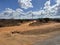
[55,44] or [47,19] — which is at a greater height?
[55,44]

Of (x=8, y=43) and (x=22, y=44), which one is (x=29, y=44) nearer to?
(x=22, y=44)

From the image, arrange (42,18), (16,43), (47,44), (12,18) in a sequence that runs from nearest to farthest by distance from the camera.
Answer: (47,44) → (16,43) → (12,18) → (42,18)

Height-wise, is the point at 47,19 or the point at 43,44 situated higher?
the point at 43,44

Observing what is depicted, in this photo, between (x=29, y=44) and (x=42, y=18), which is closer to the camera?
(x=29, y=44)

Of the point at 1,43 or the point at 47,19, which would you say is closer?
the point at 1,43

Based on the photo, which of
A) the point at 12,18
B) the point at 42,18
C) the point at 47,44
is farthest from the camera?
the point at 42,18

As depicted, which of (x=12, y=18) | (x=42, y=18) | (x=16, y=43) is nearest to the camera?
(x=16, y=43)

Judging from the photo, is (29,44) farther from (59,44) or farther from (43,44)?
(59,44)

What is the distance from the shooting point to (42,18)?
6675cm

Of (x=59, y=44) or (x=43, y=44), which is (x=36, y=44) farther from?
(x=59, y=44)

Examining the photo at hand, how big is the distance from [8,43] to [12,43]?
40 cm

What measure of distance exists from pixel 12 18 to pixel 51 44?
145 feet

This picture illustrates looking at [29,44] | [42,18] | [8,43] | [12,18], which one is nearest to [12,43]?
[8,43]

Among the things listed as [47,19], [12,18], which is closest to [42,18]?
[47,19]
